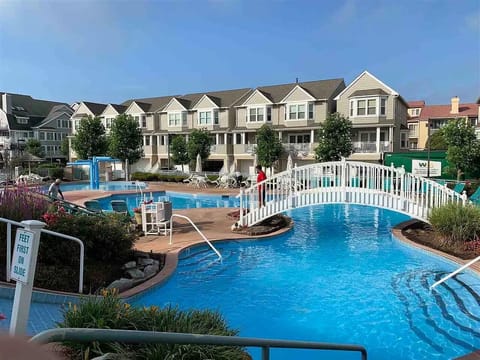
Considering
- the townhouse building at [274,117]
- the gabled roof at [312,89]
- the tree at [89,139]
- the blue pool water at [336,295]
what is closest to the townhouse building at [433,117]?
the townhouse building at [274,117]

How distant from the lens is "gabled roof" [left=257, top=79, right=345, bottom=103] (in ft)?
122

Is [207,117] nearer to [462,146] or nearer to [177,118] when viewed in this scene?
[177,118]

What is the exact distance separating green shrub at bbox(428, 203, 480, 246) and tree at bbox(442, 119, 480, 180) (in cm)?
1292

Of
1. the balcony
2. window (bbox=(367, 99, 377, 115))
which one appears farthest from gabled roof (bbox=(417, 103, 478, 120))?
the balcony

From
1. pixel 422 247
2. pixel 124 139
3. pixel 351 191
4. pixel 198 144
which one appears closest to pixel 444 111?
pixel 198 144

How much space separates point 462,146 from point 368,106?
12.8 m

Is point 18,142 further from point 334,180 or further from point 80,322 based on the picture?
point 80,322

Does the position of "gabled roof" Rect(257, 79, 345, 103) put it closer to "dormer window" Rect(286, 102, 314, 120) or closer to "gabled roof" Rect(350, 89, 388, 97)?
"dormer window" Rect(286, 102, 314, 120)

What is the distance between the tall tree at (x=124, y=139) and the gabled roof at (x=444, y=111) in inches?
1725

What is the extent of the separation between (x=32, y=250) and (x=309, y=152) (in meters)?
34.5

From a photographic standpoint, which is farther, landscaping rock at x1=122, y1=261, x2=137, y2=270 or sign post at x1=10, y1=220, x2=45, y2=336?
landscaping rock at x1=122, y1=261, x2=137, y2=270

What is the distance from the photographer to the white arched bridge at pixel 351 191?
12.6 m

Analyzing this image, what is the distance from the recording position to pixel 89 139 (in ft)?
130

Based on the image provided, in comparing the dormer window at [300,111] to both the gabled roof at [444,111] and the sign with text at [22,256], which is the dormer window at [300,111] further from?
the sign with text at [22,256]
